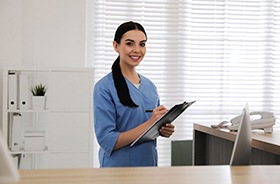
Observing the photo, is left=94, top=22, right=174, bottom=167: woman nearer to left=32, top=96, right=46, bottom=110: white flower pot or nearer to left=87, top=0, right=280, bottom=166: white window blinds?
left=32, top=96, right=46, bottom=110: white flower pot

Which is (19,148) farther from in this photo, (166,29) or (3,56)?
(166,29)

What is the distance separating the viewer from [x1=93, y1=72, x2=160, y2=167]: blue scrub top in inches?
89.8

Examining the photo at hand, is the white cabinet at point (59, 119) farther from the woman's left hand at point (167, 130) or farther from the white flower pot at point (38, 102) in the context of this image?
the woman's left hand at point (167, 130)

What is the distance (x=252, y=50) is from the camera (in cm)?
483

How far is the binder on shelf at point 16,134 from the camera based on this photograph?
3.80 meters

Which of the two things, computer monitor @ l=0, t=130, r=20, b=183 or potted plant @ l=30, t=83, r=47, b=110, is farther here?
potted plant @ l=30, t=83, r=47, b=110

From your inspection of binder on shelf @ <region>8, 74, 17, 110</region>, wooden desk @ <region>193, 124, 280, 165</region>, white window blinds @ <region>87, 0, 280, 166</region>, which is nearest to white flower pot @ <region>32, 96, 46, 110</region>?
binder on shelf @ <region>8, 74, 17, 110</region>

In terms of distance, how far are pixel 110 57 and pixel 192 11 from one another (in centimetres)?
94

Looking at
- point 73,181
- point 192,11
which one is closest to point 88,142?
point 192,11

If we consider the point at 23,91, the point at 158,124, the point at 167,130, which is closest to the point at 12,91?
the point at 23,91

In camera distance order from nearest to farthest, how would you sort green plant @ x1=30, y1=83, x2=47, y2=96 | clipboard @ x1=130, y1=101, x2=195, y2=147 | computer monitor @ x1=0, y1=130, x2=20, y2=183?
computer monitor @ x1=0, y1=130, x2=20, y2=183, clipboard @ x1=130, y1=101, x2=195, y2=147, green plant @ x1=30, y1=83, x2=47, y2=96

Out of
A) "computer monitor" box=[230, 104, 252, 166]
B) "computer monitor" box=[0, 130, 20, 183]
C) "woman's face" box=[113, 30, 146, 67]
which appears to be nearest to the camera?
"computer monitor" box=[0, 130, 20, 183]

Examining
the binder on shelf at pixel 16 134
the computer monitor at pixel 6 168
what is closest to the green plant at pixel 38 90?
the binder on shelf at pixel 16 134

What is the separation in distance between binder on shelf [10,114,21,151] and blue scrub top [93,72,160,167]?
1582 millimetres
